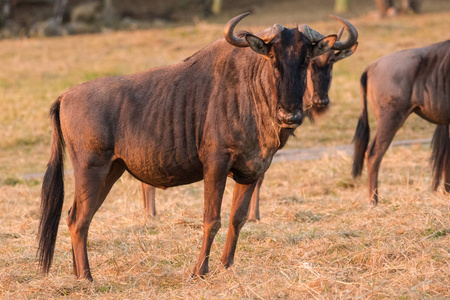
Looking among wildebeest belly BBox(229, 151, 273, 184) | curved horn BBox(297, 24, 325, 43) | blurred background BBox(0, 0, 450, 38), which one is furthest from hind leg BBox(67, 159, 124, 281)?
blurred background BBox(0, 0, 450, 38)

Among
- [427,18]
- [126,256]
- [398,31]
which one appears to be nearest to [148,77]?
[126,256]

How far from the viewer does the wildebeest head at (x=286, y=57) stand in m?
4.46

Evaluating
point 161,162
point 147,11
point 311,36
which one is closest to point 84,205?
point 161,162

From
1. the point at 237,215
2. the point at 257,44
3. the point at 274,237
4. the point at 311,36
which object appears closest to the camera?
the point at 257,44

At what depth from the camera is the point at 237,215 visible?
16.6 ft

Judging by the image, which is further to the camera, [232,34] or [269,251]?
[269,251]

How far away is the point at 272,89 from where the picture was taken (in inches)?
185

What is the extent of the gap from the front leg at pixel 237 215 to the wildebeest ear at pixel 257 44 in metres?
1.03

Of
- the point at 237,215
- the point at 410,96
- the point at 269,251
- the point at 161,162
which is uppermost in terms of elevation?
the point at 161,162

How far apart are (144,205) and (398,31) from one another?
47.6 ft

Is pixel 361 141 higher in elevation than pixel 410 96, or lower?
lower

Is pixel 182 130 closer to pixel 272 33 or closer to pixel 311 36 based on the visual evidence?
pixel 272 33

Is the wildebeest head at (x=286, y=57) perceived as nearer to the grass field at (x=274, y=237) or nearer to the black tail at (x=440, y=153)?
the grass field at (x=274, y=237)

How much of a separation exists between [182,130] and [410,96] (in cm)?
370
